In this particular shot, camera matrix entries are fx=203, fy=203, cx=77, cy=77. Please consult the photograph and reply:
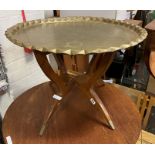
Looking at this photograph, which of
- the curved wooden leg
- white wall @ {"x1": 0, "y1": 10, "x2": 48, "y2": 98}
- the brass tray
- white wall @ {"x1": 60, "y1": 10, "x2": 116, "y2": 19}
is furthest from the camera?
white wall @ {"x1": 60, "y1": 10, "x2": 116, "y2": 19}

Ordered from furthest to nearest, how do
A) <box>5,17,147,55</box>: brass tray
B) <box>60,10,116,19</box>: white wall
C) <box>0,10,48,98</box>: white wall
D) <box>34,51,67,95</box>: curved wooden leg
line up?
<box>60,10,116,19</box>: white wall < <box>0,10,48,98</box>: white wall < <box>34,51,67,95</box>: curved wooden leg < <box>5,17,147,55</box>: brass tray

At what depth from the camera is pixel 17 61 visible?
1.37 meters

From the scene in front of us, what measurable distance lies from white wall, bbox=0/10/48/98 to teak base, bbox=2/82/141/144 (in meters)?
0.30

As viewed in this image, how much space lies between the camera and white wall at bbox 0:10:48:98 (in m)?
1.21

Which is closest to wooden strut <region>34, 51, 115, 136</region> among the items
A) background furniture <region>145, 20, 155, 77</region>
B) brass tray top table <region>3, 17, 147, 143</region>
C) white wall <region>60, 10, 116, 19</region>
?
brass tray top table <region>3, 17, 147, 143</region>

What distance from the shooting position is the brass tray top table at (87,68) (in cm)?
72

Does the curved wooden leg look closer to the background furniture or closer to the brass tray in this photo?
the brass tray

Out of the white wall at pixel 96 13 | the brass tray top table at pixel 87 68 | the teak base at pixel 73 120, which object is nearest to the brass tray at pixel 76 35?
the brass tray top table at pixel 87 68

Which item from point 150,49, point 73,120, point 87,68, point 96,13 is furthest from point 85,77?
point 96,13

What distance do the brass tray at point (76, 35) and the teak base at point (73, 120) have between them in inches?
11.9

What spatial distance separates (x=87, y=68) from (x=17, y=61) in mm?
623

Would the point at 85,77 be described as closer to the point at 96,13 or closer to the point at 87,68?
the point at 87,68

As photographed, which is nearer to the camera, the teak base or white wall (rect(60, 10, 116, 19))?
the teak base
